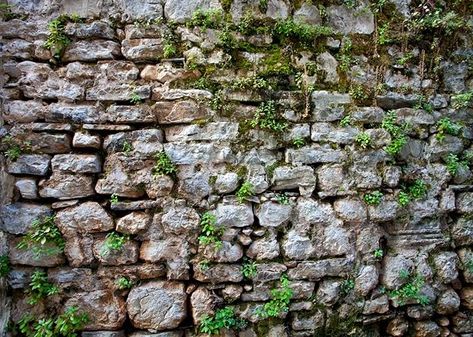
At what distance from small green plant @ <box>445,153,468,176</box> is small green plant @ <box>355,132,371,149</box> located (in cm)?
74

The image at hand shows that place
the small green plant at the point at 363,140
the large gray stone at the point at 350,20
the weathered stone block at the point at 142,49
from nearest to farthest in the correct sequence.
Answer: the weathered stone block at the point at 142,49 < the small green plant at the point at 363,140 < the large gray stone at the point at 350,20

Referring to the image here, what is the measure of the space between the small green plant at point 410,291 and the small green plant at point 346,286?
0.34 metres

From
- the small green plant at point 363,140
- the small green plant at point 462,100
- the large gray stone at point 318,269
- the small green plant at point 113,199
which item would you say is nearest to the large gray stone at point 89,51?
the small green plant at point 113,199

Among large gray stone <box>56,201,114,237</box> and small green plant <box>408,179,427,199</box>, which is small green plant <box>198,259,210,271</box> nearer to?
large gray stone <box>56,201,114,237</box>

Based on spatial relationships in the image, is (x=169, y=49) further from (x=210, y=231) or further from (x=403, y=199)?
(x=403, y=199)

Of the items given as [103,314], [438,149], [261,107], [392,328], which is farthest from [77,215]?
[438,149]

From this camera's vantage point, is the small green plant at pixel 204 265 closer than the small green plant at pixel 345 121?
Yes

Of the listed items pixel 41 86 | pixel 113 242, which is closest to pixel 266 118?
pixel 113 242

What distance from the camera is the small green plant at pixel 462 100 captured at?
2838 millimetres

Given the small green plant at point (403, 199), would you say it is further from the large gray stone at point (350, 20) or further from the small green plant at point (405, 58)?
the large gray stone at point (350, 20)

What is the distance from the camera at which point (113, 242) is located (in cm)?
244

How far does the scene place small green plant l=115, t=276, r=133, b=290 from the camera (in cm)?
245

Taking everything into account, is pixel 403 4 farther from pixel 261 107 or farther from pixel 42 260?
pixel 42 260

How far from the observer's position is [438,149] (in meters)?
2.87
